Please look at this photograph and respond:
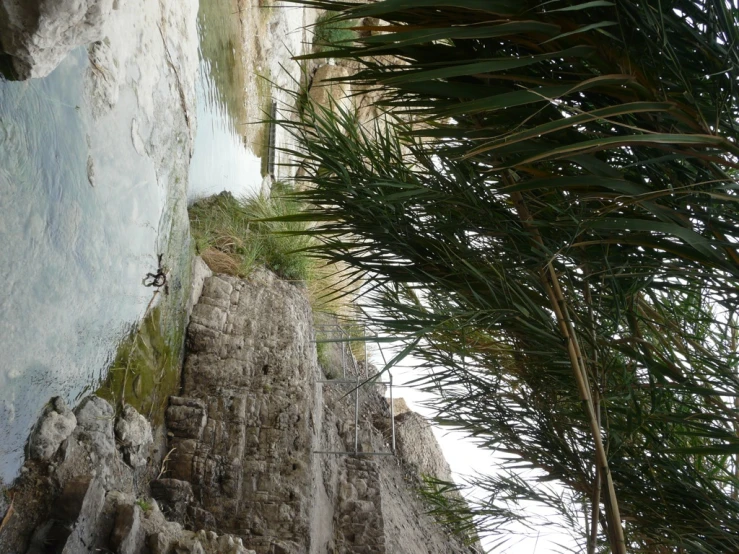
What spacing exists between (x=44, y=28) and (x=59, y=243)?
0.58 m

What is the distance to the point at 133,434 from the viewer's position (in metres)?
2.16

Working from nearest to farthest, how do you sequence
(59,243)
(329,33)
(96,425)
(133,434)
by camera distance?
(59,243)
(96,425)
(133,434)
(329,33)

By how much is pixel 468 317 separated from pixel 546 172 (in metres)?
0.45

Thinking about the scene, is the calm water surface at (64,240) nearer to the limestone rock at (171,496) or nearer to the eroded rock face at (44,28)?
the eroded rock face at (44,28)

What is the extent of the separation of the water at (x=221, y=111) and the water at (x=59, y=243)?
203 centimetres

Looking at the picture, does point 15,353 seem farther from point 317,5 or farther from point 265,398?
point 265,398

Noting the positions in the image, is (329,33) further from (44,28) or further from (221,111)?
(221,111)

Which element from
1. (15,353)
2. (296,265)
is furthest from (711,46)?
(296,265)

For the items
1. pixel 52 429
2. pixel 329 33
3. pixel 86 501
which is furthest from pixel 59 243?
pixel 329 33

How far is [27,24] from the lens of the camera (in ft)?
4.56

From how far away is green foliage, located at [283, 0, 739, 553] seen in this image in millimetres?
1275

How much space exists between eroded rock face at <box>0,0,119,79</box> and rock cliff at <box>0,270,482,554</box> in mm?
899

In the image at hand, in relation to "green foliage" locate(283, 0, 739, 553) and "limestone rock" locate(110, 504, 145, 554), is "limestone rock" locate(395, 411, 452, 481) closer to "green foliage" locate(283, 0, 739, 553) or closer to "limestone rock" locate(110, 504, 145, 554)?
"green foliage" locate(283, 0, 739, 553)

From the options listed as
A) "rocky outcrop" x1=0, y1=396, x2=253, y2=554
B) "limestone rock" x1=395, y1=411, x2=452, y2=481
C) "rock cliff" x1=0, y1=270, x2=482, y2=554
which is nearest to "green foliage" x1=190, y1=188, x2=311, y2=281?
"rock cliff" x1=0, y1=270, x2=482, y2=554
